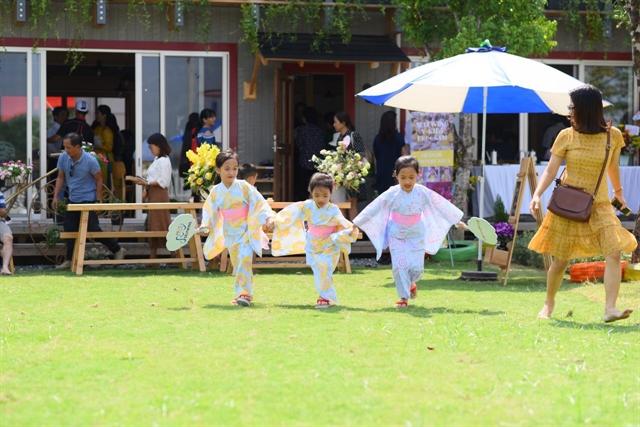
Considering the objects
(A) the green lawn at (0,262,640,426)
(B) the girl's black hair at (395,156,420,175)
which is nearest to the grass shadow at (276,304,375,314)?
(A) the green lawn at (0,262,640,426)

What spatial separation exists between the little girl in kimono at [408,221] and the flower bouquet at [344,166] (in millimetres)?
3640

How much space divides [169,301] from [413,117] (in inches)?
230

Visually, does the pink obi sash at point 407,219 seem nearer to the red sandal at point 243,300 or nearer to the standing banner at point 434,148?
the red sandal at point 243,300

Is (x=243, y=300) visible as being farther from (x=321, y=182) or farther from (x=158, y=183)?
(x=158, y=183)

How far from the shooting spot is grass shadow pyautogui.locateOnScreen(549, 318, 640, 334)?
653 centimetres

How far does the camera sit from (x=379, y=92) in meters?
10.4

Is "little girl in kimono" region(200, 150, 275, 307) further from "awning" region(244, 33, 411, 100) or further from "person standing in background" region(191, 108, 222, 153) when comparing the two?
"awning" region(244, 33, 411, 100)

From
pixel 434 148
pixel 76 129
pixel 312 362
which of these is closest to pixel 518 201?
pixel 434 148

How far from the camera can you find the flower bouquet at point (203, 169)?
37.8ft

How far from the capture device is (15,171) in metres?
12.9

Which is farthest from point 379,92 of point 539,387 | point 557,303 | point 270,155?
point 539,387

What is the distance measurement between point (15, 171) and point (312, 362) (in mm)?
8579

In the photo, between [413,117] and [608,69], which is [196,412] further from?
[608,69]

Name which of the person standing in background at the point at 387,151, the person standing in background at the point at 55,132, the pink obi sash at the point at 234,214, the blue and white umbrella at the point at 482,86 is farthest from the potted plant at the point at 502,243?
the person standing in background at the point at 55,132
